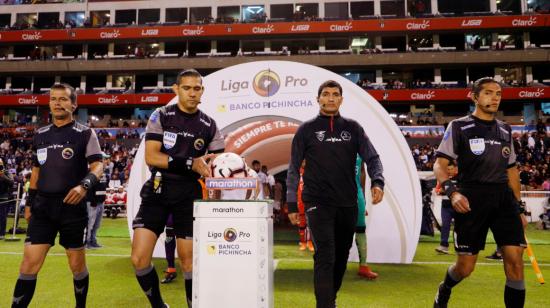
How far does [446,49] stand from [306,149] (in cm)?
3529

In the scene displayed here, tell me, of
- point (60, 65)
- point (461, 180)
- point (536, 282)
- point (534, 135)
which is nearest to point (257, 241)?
point (461, 180)

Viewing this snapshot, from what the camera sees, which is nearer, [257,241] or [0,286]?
[257,241]

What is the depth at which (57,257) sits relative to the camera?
730 centimetres

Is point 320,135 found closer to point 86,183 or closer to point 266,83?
point 86,183

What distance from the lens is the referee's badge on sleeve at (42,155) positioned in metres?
3.61

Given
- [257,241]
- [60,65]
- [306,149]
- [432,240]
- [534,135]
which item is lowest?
[432,240]

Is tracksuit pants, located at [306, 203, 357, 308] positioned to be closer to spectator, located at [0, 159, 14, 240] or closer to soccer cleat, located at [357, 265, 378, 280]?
soccer cleat, located at [357, 265, 378, 280]

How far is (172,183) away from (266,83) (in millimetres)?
4155

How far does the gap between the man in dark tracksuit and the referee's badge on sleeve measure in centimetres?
214

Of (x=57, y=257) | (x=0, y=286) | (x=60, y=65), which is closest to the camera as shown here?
(x=0, y=286)

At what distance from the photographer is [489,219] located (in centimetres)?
363

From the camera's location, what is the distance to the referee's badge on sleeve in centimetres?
361

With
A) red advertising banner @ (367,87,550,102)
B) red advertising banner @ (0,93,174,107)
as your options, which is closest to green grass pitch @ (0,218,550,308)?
red advertising banner @ (367,87,550,102)

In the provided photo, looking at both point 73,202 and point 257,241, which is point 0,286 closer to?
point 73,202
